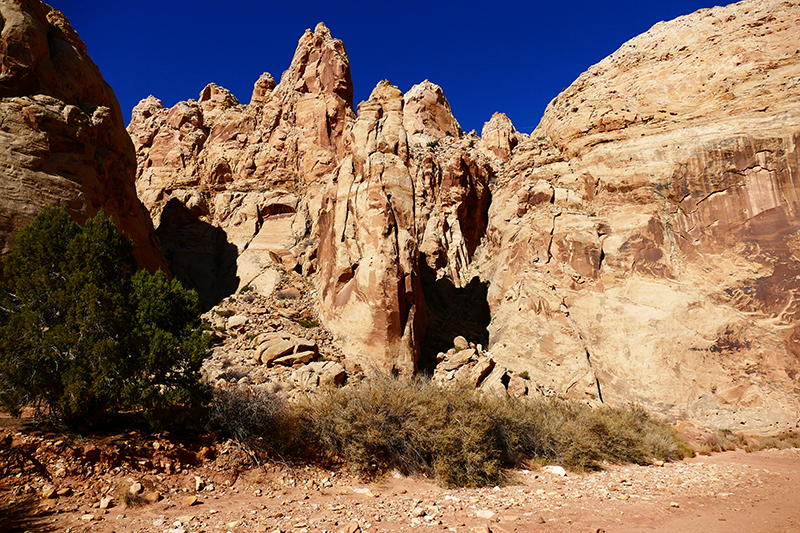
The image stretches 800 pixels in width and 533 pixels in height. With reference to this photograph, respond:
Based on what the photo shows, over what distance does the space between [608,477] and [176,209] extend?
32.7m

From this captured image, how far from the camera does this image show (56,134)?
18.4 meters

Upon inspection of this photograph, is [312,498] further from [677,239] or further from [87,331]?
[677,239]

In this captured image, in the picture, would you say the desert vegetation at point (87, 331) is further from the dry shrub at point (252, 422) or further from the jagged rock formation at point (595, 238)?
the jagged rock formation at point (595, 238)

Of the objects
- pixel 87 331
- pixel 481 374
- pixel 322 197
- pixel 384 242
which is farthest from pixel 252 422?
pixel 322 197

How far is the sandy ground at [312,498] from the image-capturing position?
7363mm

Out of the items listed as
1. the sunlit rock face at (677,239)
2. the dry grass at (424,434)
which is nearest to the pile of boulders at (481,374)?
the sunlit rock face at (677,239)

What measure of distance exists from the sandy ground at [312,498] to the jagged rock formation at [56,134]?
38.3 feet

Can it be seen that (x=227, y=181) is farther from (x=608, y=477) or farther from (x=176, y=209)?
(x=608, y=477)

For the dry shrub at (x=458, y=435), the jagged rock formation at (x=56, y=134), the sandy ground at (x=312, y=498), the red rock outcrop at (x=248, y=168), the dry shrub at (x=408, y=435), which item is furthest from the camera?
the red rock outcrop at (x=248, y=168)

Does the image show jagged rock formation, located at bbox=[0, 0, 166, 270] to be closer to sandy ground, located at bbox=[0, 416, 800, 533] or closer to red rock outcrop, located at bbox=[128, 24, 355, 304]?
red rock outcrop, located at bbox=[128, 24, 355, 304]

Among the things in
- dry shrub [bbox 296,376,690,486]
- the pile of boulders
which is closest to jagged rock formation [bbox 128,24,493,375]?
the pile of boulders

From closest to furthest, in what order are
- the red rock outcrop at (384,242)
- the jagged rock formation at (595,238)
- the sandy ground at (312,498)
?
the sandy ground at (312,498), the jagged rock formation at (595,238), the red rock outcrop at (384,242)

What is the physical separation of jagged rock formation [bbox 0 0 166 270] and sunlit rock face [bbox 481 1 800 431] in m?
22.5

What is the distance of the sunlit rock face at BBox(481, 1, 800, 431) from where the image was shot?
57.4 feet
